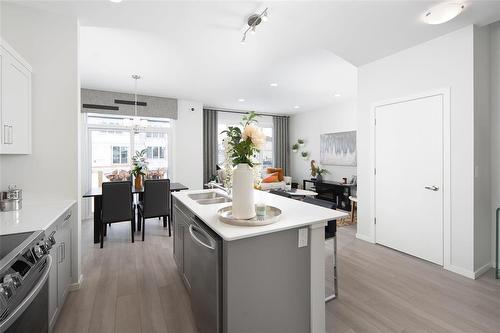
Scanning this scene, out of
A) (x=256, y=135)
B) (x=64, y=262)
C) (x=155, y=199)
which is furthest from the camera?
(x=155, y=199)

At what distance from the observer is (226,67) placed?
383cm

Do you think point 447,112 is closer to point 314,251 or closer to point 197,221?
point 314,251

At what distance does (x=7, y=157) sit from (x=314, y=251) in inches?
110

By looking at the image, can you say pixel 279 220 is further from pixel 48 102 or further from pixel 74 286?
pixel 48 102

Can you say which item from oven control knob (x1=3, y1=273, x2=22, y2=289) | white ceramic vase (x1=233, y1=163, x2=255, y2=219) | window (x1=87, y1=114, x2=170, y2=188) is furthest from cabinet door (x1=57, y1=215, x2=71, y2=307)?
window (x1=87, y1=114, x2=170, y2=188)

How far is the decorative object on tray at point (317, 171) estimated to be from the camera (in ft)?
21.8

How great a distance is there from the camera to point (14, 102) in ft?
6.38

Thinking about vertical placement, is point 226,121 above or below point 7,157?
above

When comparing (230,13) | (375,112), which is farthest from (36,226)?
(375,112)

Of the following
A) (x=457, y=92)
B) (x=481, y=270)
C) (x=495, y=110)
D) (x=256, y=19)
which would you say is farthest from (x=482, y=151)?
(x=256, y=19)

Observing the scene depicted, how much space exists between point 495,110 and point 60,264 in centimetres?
461

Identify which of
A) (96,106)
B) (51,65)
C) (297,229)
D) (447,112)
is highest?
(96,106)

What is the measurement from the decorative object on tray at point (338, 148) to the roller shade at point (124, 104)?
13.9 ft

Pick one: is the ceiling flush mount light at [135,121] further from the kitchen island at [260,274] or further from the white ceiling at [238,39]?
the kitchen island at [260,274]
